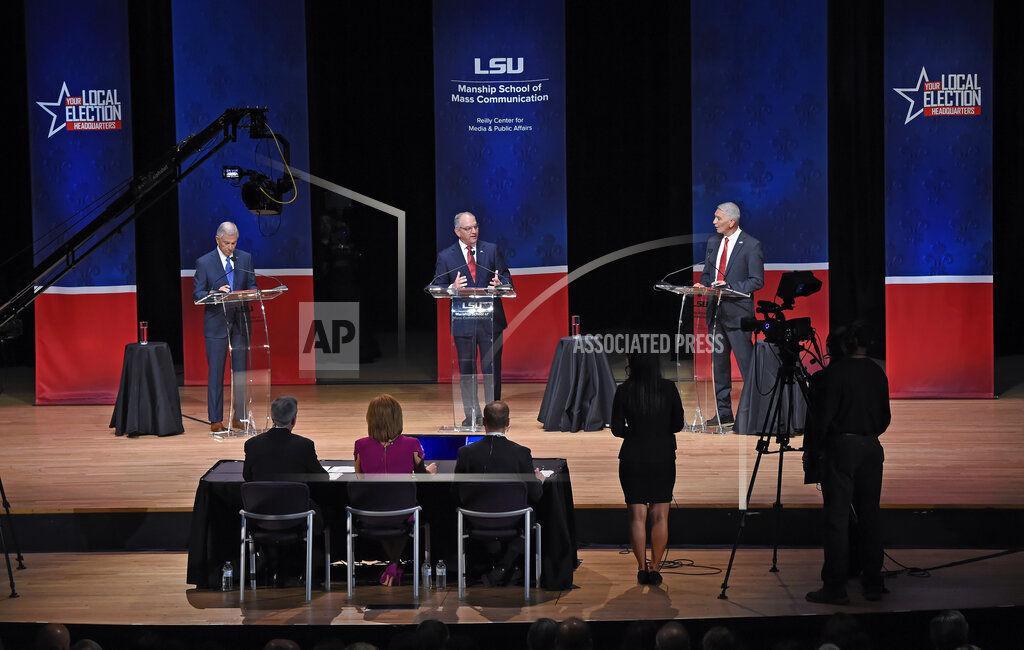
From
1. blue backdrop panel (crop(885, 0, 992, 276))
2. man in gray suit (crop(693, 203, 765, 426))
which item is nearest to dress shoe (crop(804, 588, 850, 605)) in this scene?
man in gray suit (crop(693, 203, 765, 426))

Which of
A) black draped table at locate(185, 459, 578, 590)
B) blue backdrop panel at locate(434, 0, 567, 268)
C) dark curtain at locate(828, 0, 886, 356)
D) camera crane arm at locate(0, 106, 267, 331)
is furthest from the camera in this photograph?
dark curtain at locate(828, 0, 886, 356)

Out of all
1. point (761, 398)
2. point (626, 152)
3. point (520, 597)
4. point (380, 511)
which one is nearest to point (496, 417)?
point (380, 511)

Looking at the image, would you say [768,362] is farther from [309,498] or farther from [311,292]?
[311,292]

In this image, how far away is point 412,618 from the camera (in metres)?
5.83

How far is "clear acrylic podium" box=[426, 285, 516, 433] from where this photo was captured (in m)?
8.87

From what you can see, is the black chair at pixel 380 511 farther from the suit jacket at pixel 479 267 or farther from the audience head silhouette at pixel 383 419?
the suit jacket at pixel 479 267

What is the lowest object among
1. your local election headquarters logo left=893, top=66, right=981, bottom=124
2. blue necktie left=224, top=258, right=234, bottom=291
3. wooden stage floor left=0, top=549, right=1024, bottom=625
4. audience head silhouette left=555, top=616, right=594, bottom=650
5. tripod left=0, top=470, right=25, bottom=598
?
wooden stage floor left=0, top=549, right=1024, bottom=625

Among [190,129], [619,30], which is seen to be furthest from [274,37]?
[619,30]

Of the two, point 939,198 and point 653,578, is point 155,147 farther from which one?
point 653,578

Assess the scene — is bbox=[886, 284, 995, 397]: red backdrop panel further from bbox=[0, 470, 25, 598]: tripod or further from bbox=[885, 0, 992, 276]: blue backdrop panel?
bbox=[0, 470, 25, 598]: tripod

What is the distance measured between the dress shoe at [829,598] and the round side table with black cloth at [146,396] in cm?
531

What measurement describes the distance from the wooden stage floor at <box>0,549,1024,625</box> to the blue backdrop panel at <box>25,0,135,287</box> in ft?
16.0

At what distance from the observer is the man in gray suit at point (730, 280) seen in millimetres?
8867

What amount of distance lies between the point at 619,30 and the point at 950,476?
6.62 metres
